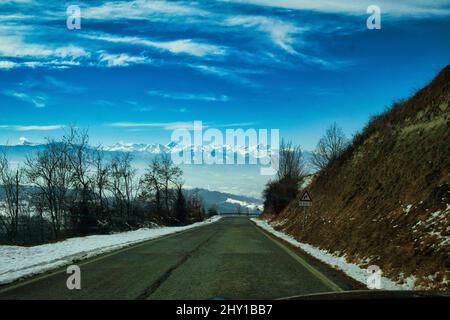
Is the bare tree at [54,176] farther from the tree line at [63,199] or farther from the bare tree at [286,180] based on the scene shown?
the bare tree at [286,180]

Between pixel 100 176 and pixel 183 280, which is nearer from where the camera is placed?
pixel 183 280

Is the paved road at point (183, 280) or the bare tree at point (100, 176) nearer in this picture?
the paved road at point (183, 280)

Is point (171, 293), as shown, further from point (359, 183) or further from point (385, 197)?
point (359, 183)

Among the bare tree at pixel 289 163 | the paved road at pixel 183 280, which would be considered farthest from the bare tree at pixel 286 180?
the paved road at pixel 183 280

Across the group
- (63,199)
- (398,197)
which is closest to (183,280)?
(398,197)

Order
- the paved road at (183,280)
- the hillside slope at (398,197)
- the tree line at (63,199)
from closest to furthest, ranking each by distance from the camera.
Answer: the paved road at (183,280), the hillside slope at (398,197), the tree line at (63,199)

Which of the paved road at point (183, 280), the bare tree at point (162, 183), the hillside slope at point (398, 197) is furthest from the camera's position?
the bare tree at point (162, 183)

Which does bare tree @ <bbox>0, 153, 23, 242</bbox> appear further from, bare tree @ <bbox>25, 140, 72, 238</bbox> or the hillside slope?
the hillside slope

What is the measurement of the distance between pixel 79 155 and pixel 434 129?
44.0m

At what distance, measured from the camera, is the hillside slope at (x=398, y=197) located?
34.3 feet

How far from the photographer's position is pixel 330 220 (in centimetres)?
2217

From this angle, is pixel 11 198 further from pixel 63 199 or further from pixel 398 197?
pixel 398 197

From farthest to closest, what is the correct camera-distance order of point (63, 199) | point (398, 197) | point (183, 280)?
1. point (63, 199)
2. point (398, 197)
3. point (183, 280)

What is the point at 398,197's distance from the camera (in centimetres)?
1620
